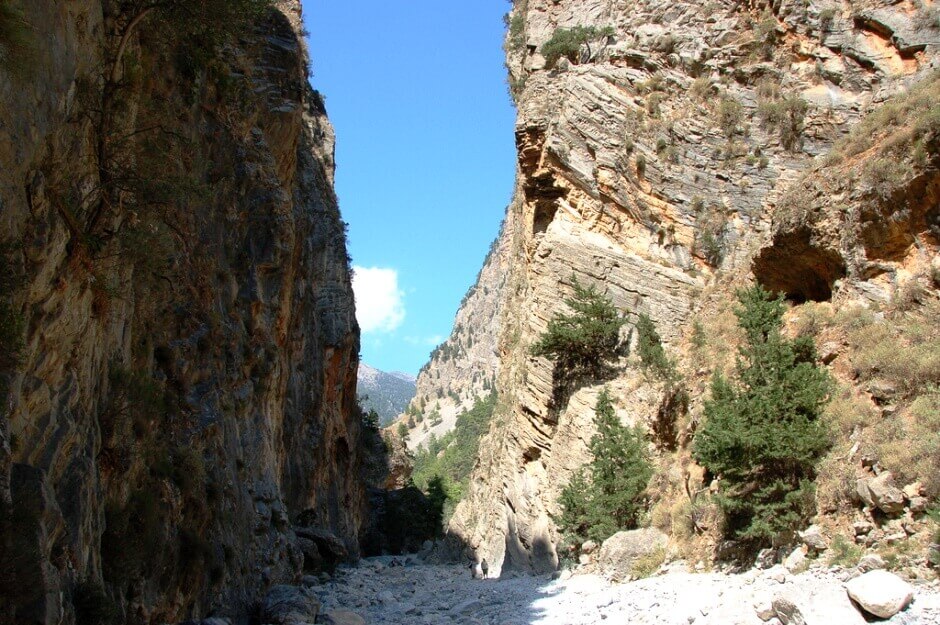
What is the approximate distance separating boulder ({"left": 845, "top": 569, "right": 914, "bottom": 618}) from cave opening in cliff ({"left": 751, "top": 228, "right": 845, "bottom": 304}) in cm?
852

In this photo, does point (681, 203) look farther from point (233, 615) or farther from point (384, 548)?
point (384, 548)

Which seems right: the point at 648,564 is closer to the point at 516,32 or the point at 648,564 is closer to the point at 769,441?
the point at 769,441

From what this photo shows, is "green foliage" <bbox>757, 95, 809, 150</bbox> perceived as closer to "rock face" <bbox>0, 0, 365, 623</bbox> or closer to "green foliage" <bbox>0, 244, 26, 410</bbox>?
"rock face" <bbox>0, 0, 365, 623</bbox>

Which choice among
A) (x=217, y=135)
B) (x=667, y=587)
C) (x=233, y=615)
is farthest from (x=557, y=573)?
(x=217, y=135)

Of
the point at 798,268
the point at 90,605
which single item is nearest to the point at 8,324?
the point at 90,605

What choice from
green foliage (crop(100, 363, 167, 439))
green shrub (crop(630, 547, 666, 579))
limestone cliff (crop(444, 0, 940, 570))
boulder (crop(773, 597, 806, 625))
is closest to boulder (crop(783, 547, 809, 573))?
boulder (crop(773, 597, 806, 625))

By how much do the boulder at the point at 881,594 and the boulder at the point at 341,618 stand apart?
796 centimetres

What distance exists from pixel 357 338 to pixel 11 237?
31.8 metres

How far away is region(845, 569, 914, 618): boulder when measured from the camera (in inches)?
303

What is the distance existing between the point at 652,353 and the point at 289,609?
1195 cm

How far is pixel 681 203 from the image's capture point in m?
23.3

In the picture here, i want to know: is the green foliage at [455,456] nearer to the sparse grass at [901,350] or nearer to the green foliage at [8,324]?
the sparse grass at [901,350]

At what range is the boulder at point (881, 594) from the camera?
769 cm

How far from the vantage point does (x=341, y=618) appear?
41.7ft
